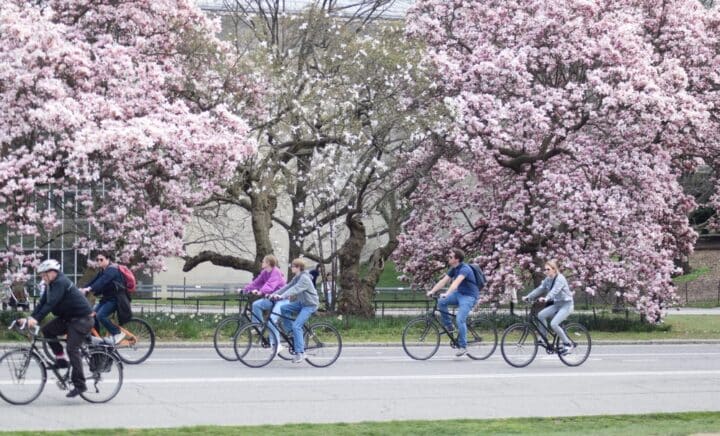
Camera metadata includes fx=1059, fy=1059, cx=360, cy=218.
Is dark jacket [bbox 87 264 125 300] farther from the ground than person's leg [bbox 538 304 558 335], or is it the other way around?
dark jacket [bbox 87 264 125 300]

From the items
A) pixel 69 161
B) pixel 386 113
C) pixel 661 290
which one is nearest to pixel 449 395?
pixel 69 161

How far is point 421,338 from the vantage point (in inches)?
702

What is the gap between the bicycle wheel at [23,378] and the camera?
1139cm

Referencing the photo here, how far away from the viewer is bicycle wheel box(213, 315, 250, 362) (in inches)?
665

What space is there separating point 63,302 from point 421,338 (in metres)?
7.66

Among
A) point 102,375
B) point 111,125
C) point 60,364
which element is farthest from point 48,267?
point 111,125

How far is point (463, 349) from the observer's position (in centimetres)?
1767

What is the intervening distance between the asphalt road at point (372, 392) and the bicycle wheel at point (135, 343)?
0.28m

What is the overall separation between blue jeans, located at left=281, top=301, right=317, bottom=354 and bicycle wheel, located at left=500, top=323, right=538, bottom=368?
10.5 ft

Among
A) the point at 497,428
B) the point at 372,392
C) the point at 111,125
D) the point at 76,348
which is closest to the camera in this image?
the point at 497,428

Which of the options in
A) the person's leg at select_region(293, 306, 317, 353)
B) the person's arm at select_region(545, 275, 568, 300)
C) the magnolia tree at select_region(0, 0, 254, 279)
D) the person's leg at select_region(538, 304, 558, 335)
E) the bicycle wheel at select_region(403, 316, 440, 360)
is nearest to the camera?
the person's leg at select_region(293, 306, 317, 353)

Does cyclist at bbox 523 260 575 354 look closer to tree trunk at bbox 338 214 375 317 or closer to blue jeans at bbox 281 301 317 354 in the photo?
blue jeans at bbox 281 301 317 354

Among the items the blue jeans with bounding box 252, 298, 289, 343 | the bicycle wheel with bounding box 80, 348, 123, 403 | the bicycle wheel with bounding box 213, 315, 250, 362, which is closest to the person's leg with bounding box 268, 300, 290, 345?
the blue jeans with bounding box 252, 298, 289, 343

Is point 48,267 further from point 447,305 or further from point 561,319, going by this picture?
point 561,319
